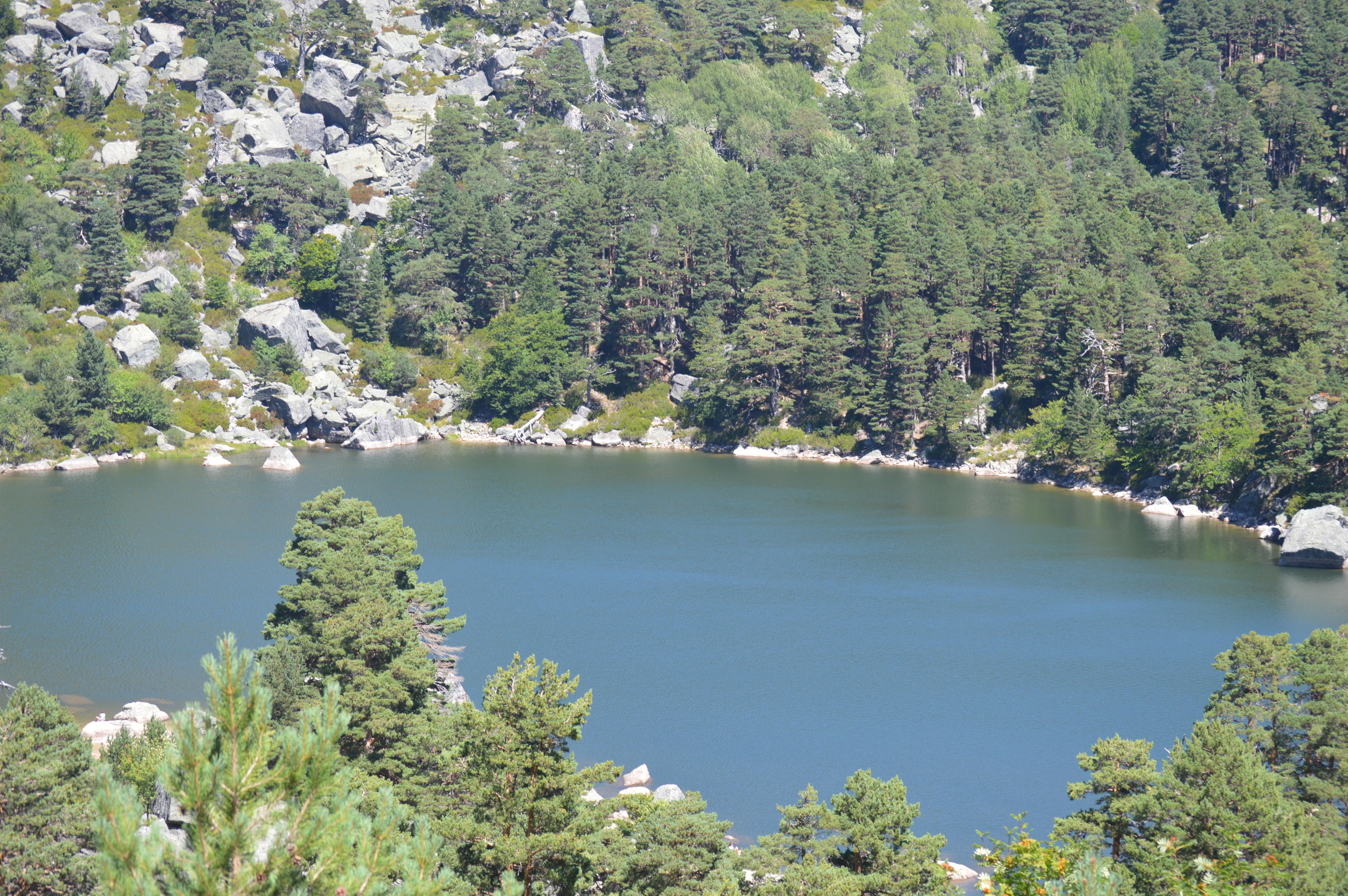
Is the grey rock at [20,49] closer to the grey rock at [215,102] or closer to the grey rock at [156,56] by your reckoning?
the grey rock at [156,56]

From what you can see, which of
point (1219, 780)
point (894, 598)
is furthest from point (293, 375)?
point (1219, 780)

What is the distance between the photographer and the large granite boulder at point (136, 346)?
83875 mm

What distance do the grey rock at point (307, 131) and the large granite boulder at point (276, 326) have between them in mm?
25854

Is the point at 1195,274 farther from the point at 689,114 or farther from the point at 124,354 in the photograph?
the point at 124,354

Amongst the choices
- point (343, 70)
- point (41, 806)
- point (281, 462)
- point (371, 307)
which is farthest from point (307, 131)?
point (41, 806)

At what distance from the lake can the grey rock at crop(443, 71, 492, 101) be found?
202ft

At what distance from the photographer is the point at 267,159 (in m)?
105

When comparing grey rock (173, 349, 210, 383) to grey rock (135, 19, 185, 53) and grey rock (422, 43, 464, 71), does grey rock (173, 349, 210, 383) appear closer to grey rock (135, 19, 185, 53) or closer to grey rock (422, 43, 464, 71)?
grey rock (135, 19, 185, 53)

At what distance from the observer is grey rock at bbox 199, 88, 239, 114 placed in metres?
108

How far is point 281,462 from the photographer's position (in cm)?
7462

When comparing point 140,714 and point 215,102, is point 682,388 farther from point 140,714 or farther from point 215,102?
point 140,714

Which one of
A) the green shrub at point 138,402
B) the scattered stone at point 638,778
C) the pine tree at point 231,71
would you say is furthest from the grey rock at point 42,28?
the scattered stone at point 638,778

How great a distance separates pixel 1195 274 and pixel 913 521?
2819 centimetres

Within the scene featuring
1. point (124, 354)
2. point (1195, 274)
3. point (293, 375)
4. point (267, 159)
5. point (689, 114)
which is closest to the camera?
point (1195, 274)
